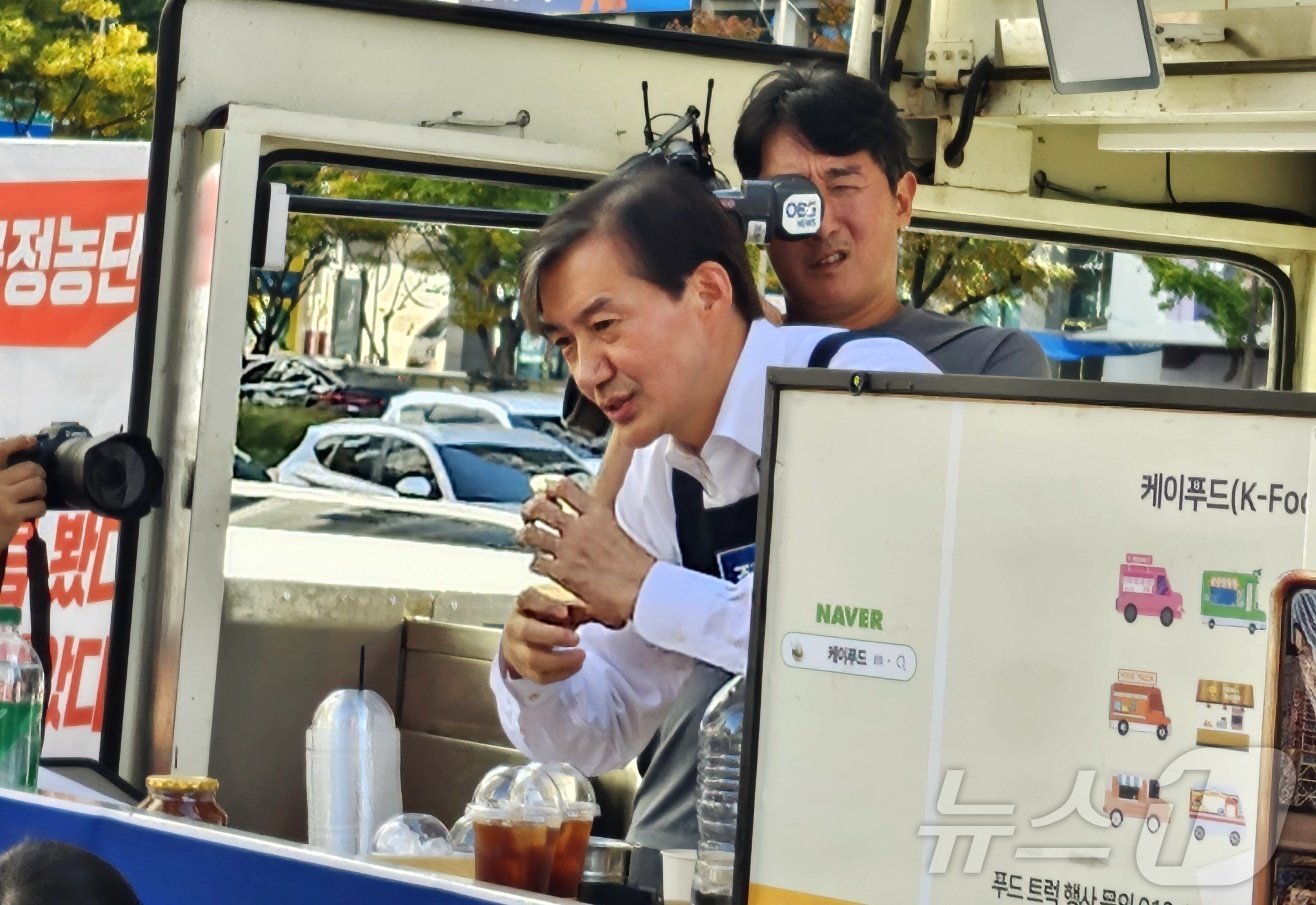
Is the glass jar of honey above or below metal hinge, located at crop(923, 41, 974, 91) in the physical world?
below

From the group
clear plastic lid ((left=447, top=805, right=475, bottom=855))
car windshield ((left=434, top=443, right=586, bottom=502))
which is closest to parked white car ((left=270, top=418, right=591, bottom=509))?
car windshield ((left=434, top=443, right=586, bottom=502))

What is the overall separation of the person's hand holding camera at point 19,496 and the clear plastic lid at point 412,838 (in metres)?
0.99

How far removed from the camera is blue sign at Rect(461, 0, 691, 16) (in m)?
3.35

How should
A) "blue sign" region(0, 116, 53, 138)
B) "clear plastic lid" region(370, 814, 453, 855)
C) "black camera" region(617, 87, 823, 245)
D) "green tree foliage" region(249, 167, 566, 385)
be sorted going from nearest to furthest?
1. "clear plastic lid" region(370, 814, 453, 855)
2. "black camera" region(617, 87, 823, 245)
3. "green tree foliage" region(249, 167, 566, 385)
4. "blue sign" region(0, 116, 53, 138)

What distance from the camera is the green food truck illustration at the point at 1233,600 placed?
137 cm

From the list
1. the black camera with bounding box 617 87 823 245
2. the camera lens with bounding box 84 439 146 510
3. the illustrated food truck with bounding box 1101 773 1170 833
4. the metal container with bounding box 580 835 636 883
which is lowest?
the metal container with bounding box 580 835 636 883

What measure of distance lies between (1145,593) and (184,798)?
121cm

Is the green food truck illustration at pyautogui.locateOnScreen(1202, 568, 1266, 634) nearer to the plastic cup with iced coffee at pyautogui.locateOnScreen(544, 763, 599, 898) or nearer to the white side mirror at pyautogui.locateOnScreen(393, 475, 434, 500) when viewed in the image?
the plastic cup with iced coffee at pyautogui.locateOnScreen(544, 763, 599, 898)

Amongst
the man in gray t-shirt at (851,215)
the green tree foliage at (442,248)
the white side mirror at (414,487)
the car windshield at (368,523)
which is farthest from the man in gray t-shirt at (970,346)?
the white side mirror at (414,487)

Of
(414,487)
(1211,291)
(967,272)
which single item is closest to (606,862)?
(967,272)

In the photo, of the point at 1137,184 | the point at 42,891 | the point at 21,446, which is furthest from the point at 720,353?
the point at 1137,184

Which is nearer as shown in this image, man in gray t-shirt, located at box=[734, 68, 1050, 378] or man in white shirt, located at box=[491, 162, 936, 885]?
man in white shirt, located at box=[491, 162, 936, 885]

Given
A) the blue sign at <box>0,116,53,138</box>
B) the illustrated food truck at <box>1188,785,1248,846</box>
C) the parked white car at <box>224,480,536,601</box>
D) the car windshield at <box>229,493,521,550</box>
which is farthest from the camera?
the blue sign at <box>0,116,53,138</box>

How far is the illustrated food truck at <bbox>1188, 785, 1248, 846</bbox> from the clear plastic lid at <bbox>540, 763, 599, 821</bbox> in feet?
2.31
